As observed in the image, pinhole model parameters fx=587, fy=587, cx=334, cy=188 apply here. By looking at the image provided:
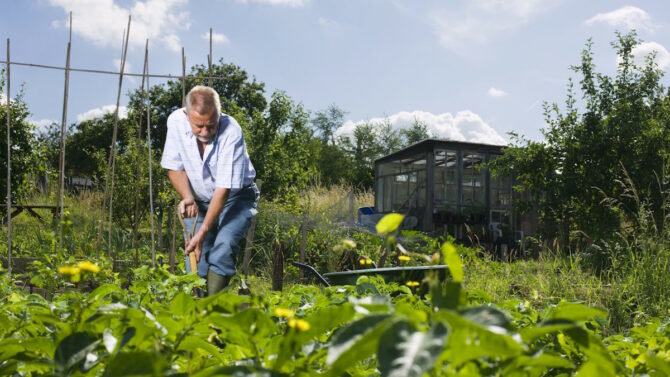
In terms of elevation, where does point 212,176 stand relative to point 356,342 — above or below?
above

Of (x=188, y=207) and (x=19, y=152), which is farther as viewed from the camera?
(x=19, y=152)

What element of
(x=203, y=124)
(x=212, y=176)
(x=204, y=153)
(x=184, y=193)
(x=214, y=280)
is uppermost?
(x=203, y=124)

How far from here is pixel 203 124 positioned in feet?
11.1

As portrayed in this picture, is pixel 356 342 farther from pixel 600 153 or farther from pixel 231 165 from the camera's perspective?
pixel 600 153

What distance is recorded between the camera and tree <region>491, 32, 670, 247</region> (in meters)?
7.60

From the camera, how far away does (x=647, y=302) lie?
433 centimetres

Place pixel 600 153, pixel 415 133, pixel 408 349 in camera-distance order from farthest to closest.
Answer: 1. pixel 415 133
2. pixel 600 153
3. pixel 408 349

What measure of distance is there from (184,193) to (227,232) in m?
0.35

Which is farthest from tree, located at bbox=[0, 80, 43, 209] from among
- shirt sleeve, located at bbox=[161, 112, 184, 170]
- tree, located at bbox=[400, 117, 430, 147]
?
tree, located at bbox=[400, 117, 430, 147]

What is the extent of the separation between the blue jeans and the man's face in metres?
0.37

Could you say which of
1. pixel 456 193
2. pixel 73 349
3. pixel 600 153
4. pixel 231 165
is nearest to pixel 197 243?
pixel 231 165

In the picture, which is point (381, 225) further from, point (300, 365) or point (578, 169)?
point (578, 169)

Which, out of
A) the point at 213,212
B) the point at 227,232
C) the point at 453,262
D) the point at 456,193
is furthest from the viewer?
the point at 456,193

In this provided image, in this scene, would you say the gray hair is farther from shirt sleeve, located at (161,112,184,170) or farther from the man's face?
shirt sleeve, located at (161,112,184,170)
